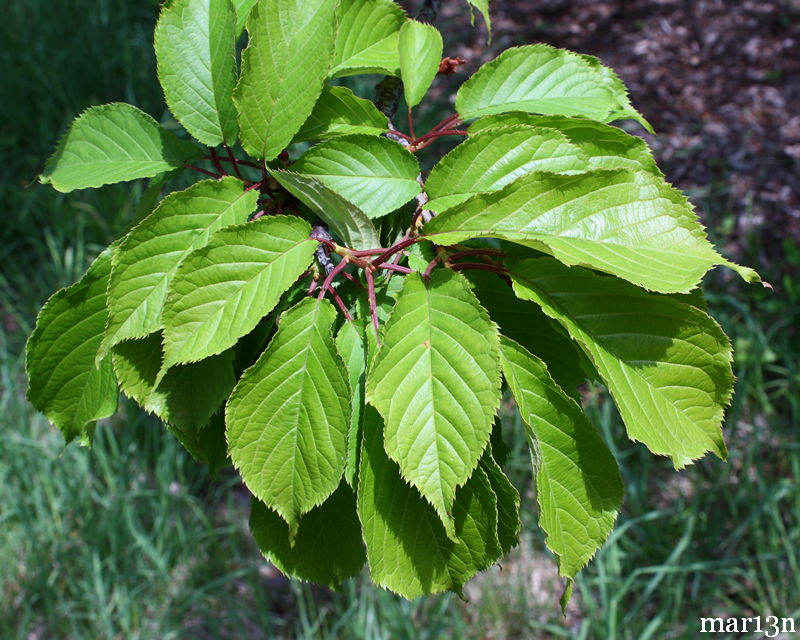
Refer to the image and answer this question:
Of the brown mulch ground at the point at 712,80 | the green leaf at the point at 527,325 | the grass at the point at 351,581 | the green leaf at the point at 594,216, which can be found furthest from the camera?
the brown mulch ground at the point at 712,80

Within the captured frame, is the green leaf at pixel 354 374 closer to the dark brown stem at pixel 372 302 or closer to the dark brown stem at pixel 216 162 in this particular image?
the dark brown stem at pixel 372 302

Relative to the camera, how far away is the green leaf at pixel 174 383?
54 centimetres

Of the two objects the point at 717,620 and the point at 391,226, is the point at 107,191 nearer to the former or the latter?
the point at 391,226

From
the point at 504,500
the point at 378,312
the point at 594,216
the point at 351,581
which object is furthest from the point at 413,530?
the point at 351,581

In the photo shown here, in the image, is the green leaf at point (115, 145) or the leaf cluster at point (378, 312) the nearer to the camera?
the leaf cluster at point (378, 312)

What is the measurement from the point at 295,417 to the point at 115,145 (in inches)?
12.2

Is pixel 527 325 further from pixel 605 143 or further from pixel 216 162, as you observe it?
pixel 216 162

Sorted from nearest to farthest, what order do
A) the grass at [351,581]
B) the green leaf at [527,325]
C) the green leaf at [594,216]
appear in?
the green leaf at [594,216]
the green leaf at [527,325]
the grass at [351,581]

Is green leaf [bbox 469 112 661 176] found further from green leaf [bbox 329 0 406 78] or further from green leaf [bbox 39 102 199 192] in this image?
green leaf [bbox 39 102 199 192]

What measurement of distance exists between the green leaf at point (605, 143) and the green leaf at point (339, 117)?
0.11 meters

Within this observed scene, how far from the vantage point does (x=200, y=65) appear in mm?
593

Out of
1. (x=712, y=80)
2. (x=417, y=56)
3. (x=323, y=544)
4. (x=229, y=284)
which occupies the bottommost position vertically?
(x=712, y=80)

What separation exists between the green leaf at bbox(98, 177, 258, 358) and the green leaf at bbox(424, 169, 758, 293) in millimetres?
189

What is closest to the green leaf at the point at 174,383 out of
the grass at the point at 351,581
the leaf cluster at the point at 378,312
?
the leaf cluster at the point at 378,312
